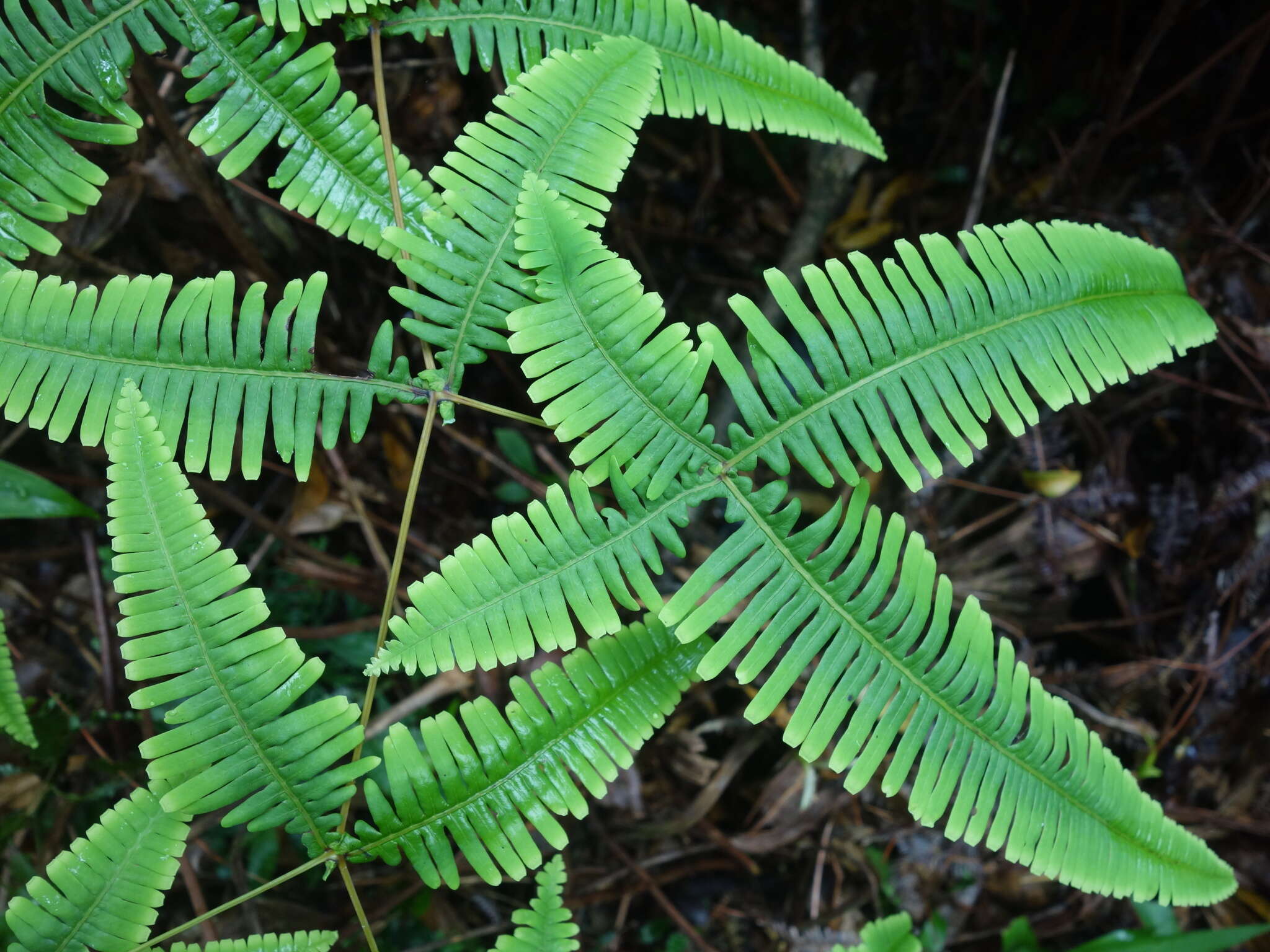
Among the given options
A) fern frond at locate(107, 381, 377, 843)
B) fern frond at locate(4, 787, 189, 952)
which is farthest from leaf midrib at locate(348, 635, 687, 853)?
fern frond at locate(4, 787, 189, 952)

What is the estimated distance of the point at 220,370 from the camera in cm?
156

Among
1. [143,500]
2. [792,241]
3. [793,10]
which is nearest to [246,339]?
[143,500]

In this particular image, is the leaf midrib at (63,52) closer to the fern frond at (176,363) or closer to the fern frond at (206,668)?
the fern frond at (176,363)

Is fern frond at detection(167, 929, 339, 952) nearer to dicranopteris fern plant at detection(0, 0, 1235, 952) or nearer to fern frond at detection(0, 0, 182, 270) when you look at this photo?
dicranopteris fern plant at detection(0, 0, 1235, 952)

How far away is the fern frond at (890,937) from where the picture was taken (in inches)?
78.1

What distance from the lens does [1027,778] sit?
1604mm

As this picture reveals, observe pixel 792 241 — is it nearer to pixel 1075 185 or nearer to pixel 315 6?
pixel 1075 185

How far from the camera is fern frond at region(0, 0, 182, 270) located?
160 centimetres

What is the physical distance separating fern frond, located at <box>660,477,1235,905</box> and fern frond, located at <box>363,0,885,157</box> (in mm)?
981

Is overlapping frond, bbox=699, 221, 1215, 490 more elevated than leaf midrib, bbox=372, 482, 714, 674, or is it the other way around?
overlapping frond, bbox=699, 221, 1215, 490

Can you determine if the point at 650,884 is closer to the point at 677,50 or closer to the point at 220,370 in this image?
the point at 220,370

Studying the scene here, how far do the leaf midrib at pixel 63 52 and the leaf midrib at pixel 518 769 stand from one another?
5.56 ft

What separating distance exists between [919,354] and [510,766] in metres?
1.20

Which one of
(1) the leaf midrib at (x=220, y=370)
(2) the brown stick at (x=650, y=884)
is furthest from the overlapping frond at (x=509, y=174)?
(2) the brown stick at (x=650, y=884)
